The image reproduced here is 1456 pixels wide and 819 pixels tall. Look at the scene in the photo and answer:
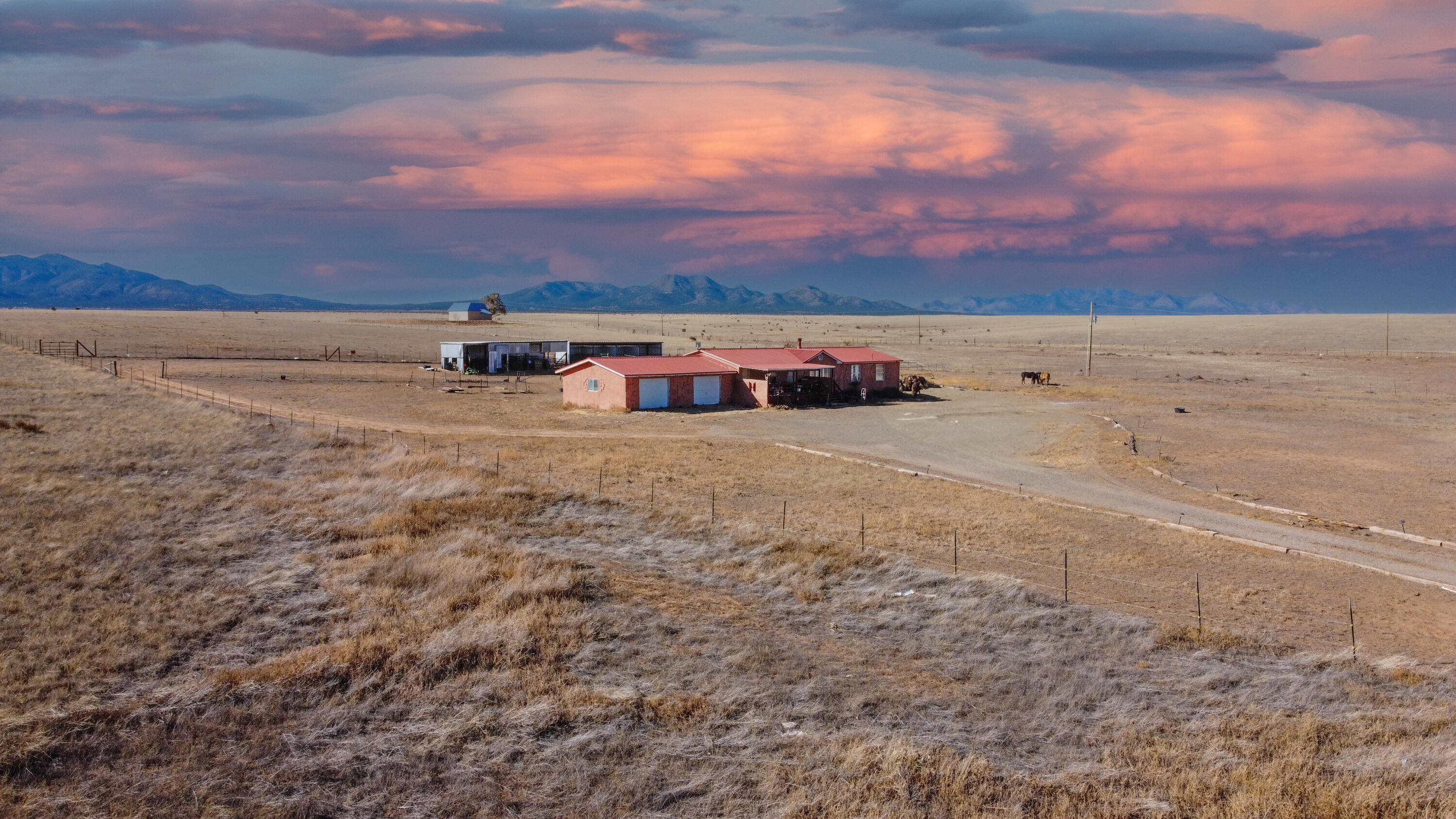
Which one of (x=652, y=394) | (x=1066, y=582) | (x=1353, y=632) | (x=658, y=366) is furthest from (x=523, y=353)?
(x=1353, y=632)

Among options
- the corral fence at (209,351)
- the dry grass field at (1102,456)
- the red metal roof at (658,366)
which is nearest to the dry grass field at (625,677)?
the dry grass field at (1102,456)

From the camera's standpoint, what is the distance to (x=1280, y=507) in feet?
94.4

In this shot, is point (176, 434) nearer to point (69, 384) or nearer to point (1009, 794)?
point (69, 384)

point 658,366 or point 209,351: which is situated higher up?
point 209,351

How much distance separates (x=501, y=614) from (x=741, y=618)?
14.1 feet

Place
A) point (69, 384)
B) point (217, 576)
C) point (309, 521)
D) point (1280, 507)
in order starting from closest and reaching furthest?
point (217, 576) < point (309, 521) < point (1280, 507) < point (69, 384)

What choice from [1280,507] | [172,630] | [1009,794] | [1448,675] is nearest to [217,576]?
[172,630]

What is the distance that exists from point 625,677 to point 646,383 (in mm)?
38398

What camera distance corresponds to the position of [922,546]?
2336 centimetres

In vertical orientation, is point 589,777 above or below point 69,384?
below

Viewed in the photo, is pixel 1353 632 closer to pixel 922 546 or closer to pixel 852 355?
pixel 922 546

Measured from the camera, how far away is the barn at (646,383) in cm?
5181

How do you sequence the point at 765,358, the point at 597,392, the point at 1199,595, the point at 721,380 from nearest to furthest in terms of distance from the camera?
1. the point at 1199,595
2. the point at 597,392
3. the point at 721,380
4. the point at 765,358

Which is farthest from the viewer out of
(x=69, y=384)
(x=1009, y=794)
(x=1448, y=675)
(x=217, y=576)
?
(x=69, y=384)
